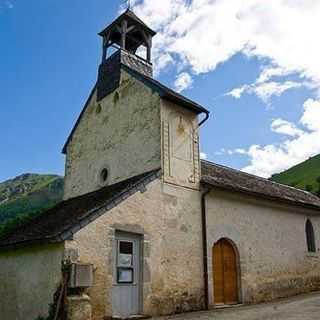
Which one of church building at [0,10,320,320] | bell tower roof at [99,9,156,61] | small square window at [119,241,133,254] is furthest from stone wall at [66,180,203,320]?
bell tower roof at [99,9,156,61]

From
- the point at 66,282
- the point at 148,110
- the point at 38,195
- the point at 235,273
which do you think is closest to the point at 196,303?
the point at 235,273

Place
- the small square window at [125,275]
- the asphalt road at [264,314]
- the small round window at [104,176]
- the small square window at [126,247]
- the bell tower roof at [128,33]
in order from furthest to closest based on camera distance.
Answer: the bell tower roof at [128,33], the small round window at [104,176], the small square window at [126,247], the small square window at [125,275], the asphalt road at [264,314]

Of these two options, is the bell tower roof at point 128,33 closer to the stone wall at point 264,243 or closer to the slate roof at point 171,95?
the slate roof at point 171,95

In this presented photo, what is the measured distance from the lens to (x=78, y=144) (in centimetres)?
1805

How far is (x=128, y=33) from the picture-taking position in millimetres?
17594

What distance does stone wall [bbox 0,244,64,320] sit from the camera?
33.4 feet

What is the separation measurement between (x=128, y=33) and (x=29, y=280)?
1118 cm

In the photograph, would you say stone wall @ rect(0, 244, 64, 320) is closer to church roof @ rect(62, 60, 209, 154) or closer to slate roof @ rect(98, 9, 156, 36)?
church roof @ rect(62, 60, 209, 154)

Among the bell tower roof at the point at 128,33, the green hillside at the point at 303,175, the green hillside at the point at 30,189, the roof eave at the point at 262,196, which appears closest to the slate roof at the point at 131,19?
the bell tower roof at the point at 128,33

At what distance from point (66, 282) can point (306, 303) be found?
820 cm

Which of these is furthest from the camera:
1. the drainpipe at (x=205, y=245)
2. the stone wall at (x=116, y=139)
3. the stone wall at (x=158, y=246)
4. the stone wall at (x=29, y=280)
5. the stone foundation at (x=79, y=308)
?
the stone wall at (x=116, y=139)

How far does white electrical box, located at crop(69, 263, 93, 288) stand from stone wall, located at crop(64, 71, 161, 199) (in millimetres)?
4651

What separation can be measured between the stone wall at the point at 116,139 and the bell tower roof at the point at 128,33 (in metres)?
2.37

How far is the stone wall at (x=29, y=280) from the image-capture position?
10180 mm
